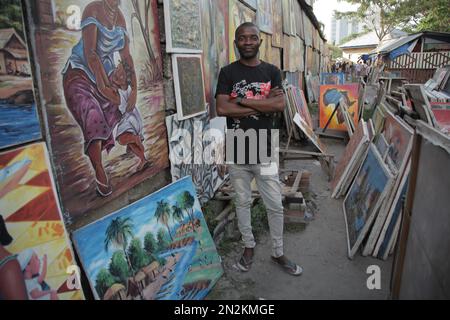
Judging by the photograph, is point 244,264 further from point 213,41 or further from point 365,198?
point 213,41

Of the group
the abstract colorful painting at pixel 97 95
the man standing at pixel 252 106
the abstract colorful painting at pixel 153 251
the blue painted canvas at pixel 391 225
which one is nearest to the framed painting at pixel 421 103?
the blue painted canvas at pixel 391 225

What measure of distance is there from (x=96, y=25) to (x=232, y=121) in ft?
4.36

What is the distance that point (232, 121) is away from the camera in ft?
9.93

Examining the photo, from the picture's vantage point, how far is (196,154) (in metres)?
3.90

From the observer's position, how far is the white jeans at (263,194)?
3041 millimetres

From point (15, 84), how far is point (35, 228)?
2.49ft

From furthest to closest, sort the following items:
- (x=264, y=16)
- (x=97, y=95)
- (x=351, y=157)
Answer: (x=264, y=16) → (x=351, y=157) → (x=97, y=95)

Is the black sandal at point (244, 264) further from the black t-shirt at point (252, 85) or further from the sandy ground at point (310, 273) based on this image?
the black t-shirt at point (252, 85)

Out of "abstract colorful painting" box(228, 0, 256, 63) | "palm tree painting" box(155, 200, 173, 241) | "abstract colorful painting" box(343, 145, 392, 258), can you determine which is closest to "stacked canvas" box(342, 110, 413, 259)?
"abstract colorful painting" box(343, 145, 392, 258)

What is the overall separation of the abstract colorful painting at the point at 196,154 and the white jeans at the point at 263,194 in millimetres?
639

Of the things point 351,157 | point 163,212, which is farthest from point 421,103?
point 163,212
